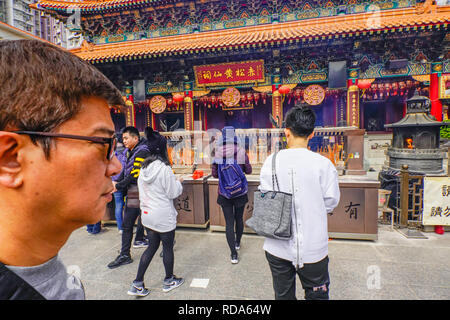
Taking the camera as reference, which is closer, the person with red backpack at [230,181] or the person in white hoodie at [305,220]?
the person in white hoodie at [305,220]

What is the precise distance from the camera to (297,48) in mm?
7617

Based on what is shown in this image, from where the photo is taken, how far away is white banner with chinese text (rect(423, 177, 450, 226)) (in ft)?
13.5

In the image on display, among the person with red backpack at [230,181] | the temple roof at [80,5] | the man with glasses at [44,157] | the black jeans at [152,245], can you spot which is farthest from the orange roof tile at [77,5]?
the man with glasses at [44,157]

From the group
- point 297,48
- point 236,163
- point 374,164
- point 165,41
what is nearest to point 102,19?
point 165,41

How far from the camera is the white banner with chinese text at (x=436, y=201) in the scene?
13.5ft

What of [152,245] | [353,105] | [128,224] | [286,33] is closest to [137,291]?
[152,245]

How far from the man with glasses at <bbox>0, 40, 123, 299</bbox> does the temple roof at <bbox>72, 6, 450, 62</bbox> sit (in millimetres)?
7436

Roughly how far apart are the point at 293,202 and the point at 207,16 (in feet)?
34.0

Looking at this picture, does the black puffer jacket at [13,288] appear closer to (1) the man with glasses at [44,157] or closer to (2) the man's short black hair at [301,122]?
(1) the man with glasses at [44,157]

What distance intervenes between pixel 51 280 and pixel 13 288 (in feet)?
0.39

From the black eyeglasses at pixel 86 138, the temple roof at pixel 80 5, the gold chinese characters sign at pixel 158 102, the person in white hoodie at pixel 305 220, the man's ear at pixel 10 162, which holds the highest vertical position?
the temple roof at pixel 80 5

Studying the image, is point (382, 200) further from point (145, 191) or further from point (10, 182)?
point (10, 182)

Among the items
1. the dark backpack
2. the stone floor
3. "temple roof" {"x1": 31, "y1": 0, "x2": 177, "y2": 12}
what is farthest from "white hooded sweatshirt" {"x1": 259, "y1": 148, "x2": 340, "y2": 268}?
"temple roof" {"x1": 31, "y1": 0, "x2": 177, "y2": 12}

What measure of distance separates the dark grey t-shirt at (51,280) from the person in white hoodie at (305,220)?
1404mm
